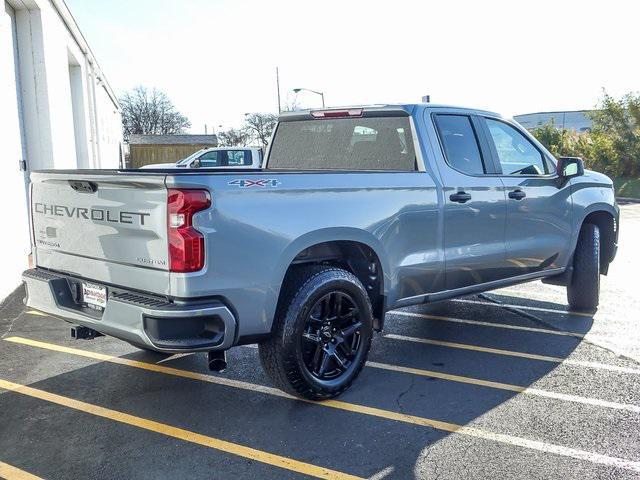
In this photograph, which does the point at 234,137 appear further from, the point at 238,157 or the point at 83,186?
the point at 83,186

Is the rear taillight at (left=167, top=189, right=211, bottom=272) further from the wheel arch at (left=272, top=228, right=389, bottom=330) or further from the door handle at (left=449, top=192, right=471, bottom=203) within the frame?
the door handle at (left=449, top=192, right=471, bottom=203)

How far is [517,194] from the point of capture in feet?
16.8

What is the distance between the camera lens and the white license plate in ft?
11.6

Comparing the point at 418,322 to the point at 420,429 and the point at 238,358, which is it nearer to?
the point at 238,358

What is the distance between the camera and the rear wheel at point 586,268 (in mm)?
5973

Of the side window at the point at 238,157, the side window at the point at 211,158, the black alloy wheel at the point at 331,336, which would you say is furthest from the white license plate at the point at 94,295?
the side window at the point at 211,158

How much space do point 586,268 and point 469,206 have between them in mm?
2057

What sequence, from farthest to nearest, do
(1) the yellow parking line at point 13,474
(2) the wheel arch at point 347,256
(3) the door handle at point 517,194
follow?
1. (3) the door handle at point 517,194
2. (2) the wheel arch at point 347,256
3. (1) the yellow parking line at point 13,474

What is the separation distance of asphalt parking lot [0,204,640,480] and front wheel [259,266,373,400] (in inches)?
7.5

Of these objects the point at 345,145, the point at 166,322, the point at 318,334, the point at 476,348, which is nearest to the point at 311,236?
the point at 318,334

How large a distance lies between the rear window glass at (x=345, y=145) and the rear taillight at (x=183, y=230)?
6.79 feet

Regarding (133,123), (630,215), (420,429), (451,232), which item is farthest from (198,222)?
(133,123)

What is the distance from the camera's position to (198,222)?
3.10 m

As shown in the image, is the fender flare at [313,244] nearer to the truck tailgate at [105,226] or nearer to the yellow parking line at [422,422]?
the truck tailgate at [105,226]
